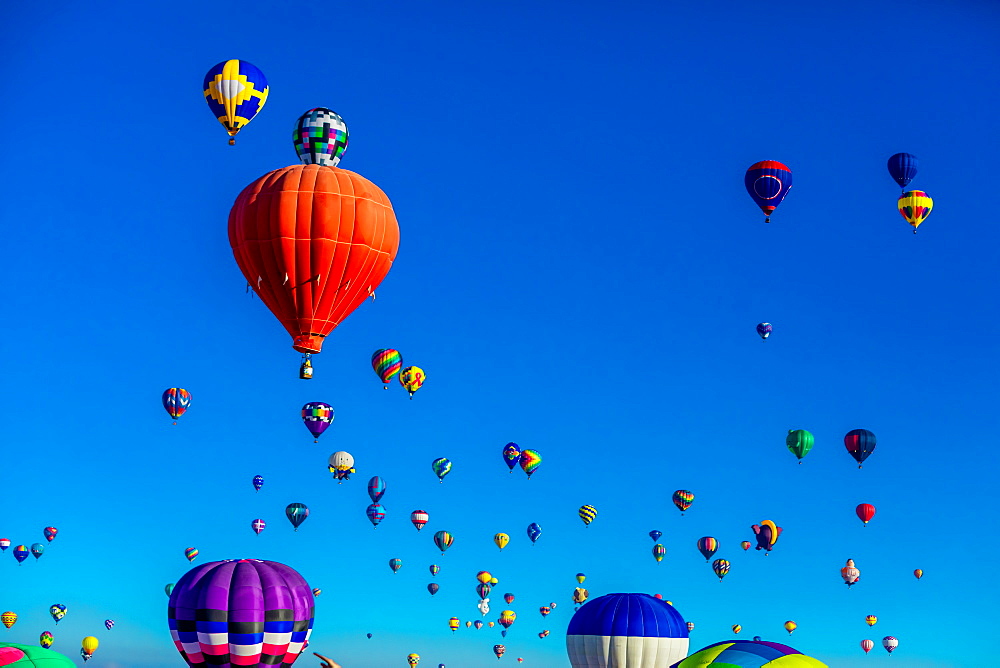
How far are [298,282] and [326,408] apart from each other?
20.0m

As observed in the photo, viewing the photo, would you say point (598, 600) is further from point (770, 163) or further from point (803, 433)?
point (803, 433)

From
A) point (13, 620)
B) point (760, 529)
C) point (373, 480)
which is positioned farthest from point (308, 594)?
point (13, 620)

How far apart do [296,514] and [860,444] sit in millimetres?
23732

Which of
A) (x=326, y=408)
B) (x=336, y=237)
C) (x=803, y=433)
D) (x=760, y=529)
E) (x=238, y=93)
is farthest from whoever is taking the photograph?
(x=760, y=529)

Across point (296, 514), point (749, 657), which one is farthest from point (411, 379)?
point (749, 657)

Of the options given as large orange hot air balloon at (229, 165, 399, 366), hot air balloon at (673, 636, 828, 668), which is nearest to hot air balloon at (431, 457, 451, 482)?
large orange hot air balloon at (229, 165, 399, 366)

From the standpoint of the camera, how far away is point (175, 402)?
5622 centimetres

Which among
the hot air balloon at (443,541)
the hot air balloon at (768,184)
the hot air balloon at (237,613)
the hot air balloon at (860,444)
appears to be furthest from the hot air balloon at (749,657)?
the hot air balloon at (443,541)

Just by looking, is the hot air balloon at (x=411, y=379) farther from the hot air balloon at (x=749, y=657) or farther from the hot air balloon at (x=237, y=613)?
the hot air balloon at (x=749, y=657)

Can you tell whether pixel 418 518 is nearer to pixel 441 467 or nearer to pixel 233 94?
pixel 441 467

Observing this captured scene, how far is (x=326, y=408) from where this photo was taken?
174 ft

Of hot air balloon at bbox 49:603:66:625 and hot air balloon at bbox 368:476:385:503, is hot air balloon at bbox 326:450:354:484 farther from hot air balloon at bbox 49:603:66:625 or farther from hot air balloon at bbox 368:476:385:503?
hot air balloon at bbox 49:603:66:625

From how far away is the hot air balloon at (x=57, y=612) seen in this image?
74000 millimetres

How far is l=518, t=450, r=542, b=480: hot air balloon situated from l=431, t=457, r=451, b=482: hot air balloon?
3.30m
